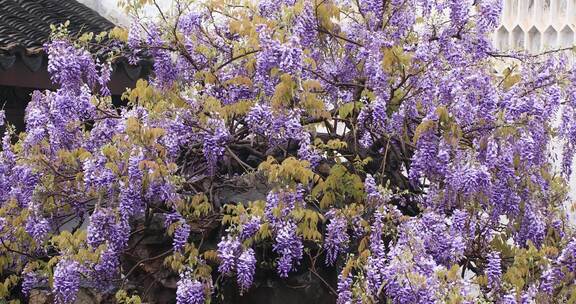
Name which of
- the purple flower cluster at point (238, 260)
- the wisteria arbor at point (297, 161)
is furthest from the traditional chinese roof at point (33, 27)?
the purple flower cluster at point (238, 260)

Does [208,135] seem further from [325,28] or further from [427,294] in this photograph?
[427,294]

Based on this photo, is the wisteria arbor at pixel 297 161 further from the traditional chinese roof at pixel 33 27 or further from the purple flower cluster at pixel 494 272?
the traditional chinese roof at pixel 33 27

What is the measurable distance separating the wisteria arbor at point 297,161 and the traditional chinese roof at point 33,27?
726 millimetres

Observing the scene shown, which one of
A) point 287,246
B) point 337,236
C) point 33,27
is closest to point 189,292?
point 287,246

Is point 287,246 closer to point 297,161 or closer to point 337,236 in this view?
point 337,236

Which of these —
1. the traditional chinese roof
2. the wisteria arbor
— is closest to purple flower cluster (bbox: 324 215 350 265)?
the wisteria arbor

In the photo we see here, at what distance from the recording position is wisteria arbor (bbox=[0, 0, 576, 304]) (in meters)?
4.57

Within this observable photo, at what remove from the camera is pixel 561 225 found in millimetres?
5250

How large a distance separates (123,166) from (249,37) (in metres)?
0.91

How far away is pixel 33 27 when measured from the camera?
26.3 ft

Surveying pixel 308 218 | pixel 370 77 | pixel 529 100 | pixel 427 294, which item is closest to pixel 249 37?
pixel 370 77

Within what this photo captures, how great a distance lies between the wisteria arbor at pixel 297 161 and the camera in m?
4.57

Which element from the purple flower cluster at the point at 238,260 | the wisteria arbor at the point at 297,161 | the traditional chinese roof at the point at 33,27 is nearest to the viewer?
the purple flower cluster at the point at 238,260

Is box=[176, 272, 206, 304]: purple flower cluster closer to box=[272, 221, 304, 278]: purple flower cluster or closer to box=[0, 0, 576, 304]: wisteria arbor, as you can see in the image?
box=[0, 0, 576, 304]: wisteria arbor
